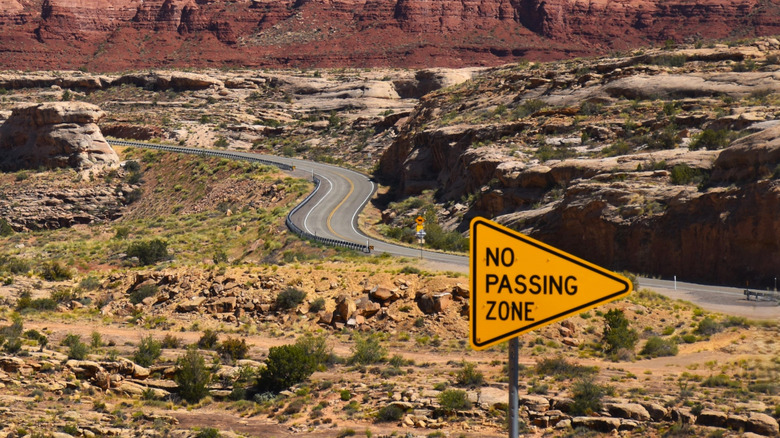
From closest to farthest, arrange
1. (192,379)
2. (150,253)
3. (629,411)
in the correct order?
1. (629,411)
2. (192,379)
3. (150,253)

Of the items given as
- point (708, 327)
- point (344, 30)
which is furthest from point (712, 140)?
point (344, 30)

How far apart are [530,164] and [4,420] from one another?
37.8 m

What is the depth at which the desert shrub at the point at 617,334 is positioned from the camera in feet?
81.0

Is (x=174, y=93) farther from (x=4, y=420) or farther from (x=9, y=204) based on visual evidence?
(x=4, y=420)

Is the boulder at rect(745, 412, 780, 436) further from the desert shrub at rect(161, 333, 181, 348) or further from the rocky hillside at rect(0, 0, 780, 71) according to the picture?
the rocky hillside at rect(0, 0, 780, 71)

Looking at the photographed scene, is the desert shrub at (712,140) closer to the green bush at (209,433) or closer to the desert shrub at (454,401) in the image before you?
the desert shrub at (454,401)

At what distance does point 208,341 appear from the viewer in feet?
87.8

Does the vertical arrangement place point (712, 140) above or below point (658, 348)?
above

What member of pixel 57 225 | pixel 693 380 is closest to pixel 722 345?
pixel 693 380

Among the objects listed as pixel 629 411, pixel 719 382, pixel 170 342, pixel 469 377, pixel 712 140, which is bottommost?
pixel 170 342

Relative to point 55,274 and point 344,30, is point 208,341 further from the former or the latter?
point 344,30

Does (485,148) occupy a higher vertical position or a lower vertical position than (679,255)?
higher

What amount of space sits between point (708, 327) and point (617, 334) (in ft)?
11.0

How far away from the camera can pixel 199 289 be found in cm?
Result: 3198
